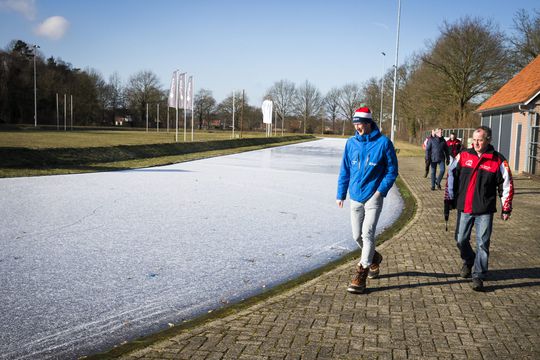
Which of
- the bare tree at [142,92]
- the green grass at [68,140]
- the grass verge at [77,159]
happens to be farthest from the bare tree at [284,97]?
the grass verge at [77,159]

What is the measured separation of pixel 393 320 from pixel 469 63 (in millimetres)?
39336

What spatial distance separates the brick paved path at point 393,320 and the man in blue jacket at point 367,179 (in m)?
0.38

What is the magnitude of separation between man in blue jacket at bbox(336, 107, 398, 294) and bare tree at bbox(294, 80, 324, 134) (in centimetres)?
9739

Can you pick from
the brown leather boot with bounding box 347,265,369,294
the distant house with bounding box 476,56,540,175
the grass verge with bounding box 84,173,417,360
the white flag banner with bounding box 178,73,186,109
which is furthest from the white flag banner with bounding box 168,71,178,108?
the brown leather boot with bounding box 347,265,369,294

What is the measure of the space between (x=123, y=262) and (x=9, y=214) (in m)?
4.05

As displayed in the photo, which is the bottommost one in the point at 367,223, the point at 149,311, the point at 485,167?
the point at 149,311

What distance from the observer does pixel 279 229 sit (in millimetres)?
8016

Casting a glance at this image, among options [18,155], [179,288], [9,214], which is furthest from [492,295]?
[18,155]

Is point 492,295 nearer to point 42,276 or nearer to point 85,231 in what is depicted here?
point 42,276

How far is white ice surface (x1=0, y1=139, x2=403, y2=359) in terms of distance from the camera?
13.2ft

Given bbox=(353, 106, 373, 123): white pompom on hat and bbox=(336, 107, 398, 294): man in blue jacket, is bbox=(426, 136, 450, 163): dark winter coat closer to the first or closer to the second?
bbox=(336, 107, 398, 294): man in blue jacket

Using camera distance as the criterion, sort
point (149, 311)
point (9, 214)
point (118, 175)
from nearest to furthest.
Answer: point (149, 311) → point (9, 214) → point (118, 175)

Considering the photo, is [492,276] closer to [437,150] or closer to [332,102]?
[437,150]

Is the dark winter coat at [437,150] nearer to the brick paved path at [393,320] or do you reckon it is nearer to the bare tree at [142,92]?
the brick paved path at [393,320]
